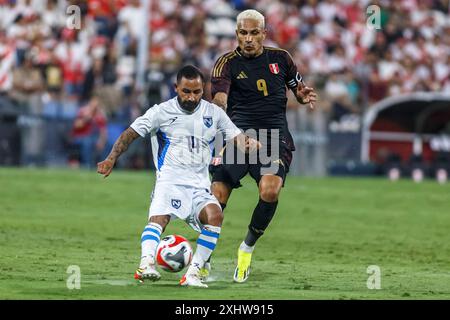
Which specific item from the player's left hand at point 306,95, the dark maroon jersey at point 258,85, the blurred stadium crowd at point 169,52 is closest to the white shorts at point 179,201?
the dark maroon jersey at point 258,85

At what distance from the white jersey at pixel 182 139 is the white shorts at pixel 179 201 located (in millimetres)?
63

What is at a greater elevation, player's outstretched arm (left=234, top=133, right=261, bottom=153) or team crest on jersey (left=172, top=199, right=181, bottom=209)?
player's outstretched arm (left=234, top=133, right=261, bottom=153)

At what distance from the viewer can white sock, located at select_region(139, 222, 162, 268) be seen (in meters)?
9.90

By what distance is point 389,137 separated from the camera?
102 ft

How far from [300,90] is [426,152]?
20.0m

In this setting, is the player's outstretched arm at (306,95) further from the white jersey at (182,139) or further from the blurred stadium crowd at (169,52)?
the blurred stadium crowd at (169,52)

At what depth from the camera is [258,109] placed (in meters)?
11.8

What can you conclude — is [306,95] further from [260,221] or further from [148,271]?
[148,271]

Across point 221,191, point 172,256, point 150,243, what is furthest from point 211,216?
point 221,191

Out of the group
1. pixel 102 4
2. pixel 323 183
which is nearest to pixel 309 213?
pixel 323 183

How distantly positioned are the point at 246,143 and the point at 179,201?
0.80m

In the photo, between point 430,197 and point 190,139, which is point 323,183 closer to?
point 430,197

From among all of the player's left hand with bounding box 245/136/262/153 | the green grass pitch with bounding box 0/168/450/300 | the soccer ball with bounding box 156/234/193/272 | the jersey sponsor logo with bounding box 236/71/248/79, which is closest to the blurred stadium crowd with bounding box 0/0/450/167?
the green grass pitch with bounding box 0/168/450/300

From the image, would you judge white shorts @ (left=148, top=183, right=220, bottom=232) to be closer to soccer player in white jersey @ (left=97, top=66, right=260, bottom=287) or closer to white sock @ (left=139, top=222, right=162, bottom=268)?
soccer player in white jersey @ (left=97, top=66, right=260, bottom=287)
